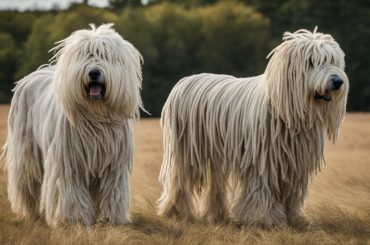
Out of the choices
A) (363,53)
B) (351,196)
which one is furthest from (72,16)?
(351,196)

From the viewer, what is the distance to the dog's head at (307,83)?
879cm

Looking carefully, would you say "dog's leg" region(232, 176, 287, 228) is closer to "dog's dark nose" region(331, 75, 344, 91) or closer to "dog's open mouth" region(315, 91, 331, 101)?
"dog's open mouth" region(315, 91, 331, 101)

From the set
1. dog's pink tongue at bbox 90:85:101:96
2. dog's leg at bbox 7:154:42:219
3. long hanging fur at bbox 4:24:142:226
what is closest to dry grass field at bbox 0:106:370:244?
dog's leg at bbox 7:154:42:219

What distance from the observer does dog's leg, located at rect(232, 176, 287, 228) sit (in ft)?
30.0

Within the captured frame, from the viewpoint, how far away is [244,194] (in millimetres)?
9336

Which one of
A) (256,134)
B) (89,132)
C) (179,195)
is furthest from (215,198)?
(89,132)

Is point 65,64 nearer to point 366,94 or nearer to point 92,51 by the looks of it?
point 92,51

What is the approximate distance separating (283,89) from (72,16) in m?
46.5

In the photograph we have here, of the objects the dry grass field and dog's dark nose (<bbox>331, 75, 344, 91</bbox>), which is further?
dog's dark nose (<bbox>331, 75, 344, 91</bbox>)

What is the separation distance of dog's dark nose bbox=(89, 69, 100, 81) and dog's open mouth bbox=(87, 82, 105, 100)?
6 cm

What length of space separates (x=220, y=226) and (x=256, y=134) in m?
1.00

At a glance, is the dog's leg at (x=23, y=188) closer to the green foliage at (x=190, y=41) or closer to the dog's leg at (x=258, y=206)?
the dog's leg at (x=258, y=206)

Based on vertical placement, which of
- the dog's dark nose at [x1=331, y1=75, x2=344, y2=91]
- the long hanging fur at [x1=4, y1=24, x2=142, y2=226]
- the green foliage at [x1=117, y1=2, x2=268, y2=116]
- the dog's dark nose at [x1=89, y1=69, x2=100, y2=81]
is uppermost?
the dog's dark nose at [x1=331, y1=75, x2=344, y2=91]

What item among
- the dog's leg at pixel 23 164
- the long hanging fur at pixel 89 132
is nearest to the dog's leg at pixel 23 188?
the dog's leg at pixel 23 164
